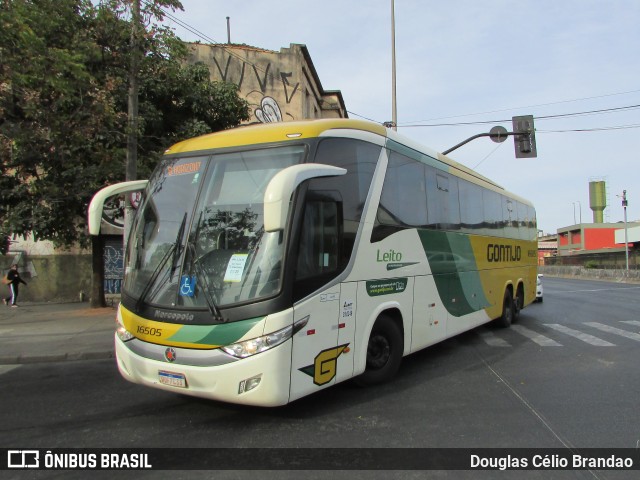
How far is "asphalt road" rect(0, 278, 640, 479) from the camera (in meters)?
4.28

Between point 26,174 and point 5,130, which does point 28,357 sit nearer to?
point 5,130

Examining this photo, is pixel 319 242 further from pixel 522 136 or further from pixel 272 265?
pixel 522 136

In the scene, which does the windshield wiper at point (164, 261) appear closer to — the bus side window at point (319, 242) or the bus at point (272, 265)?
the bus at point (272, 265)

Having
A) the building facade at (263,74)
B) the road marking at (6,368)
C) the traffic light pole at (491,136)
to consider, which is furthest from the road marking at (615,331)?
the building facade at (263,74)

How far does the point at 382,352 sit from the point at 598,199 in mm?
113570

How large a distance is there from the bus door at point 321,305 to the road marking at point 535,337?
573 cm

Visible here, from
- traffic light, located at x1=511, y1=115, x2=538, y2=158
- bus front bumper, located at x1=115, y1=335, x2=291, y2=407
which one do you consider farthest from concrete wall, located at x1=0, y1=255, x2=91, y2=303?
traffic light, located at x1=511, y1=115, x2=538, y2=158

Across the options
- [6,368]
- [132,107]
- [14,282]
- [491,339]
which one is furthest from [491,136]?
[14,282]

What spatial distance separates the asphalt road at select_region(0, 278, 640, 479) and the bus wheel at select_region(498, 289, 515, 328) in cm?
318

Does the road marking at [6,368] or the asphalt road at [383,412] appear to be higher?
the asphalt road at [383,412]

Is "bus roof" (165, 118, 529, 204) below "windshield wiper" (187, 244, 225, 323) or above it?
above

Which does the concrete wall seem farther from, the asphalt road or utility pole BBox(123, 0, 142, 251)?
the asphalt road

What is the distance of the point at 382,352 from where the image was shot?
605 centimetres

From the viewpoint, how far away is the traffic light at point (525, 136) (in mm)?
16562
